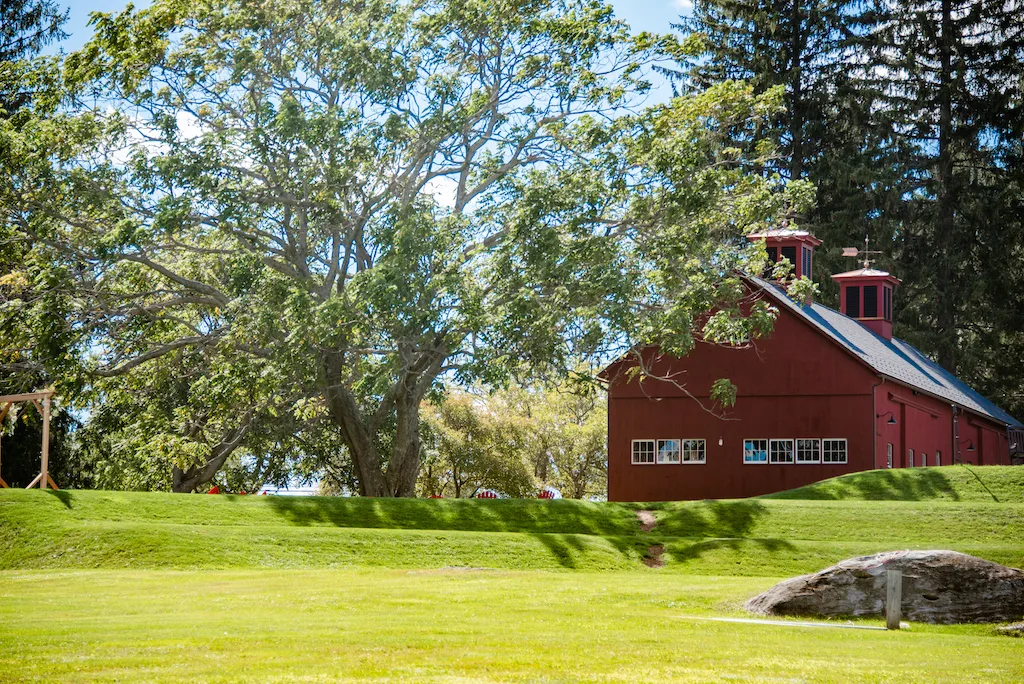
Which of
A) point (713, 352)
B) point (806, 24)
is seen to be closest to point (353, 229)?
point (713, 352)

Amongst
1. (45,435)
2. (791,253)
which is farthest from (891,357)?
(45,435)

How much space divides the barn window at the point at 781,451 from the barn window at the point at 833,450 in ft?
3.47

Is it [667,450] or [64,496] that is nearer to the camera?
[64,496]

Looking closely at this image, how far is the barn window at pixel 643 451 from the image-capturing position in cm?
3847

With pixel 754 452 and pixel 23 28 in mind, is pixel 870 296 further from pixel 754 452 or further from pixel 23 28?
pixel 23 28

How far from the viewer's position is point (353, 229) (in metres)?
29.3

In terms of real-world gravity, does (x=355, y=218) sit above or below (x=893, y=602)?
above

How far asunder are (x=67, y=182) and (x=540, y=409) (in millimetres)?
30106

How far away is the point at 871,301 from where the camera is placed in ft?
155

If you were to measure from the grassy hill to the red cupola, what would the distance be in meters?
17.6

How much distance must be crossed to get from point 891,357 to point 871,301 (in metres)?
5.84

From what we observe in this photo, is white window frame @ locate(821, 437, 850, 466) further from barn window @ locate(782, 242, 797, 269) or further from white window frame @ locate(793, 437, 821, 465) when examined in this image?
barn window @ locate(782, 242, 797, 269)

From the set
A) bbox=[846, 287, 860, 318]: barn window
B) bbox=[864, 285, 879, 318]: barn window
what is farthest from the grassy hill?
bbox=[846, 287, 860, 318]: barn window

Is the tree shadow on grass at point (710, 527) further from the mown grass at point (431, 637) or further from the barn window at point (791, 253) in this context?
the barn window at point (791, 253)
